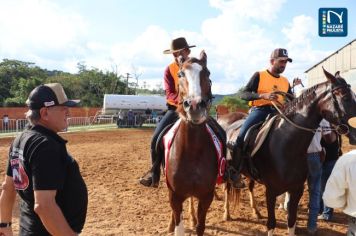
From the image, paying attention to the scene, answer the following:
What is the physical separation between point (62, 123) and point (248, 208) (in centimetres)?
570

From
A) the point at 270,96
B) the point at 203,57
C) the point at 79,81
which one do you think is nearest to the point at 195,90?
Result: the point at 203,57

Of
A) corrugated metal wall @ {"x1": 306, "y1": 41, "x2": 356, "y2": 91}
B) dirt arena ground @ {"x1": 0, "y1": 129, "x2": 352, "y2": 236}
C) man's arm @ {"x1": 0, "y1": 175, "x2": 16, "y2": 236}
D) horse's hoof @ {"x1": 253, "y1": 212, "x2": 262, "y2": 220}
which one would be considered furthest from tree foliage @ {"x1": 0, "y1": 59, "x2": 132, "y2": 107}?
man's arm @ {"x1": 0, "y1": 175, "x2": 16, "y2": 236}

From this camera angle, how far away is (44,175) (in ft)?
8.07

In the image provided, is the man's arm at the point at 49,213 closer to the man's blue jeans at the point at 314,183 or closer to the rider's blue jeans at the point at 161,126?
the rider's blue jeans at the point at 161,126

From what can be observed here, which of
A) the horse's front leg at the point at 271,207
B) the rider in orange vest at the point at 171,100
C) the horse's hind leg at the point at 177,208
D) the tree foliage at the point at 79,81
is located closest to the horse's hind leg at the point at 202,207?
the horse's hind leg at the point at 177,208

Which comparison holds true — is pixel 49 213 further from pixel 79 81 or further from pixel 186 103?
pixel 79 81

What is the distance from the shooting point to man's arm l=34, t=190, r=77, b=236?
240 centimetres

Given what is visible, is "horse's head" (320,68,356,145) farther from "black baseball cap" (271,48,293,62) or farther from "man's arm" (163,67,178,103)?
"man's arm" (163,67,178,103)

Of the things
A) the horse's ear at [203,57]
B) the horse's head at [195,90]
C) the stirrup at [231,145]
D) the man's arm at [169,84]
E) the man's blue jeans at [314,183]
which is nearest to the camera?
the horse's head at [195,90]

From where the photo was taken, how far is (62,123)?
9.21 ft

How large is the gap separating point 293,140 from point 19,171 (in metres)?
3.94

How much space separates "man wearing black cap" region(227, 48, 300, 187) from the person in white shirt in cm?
304

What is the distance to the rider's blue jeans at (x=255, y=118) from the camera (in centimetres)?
629

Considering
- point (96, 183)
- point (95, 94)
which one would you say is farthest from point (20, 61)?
point (96, 183)
